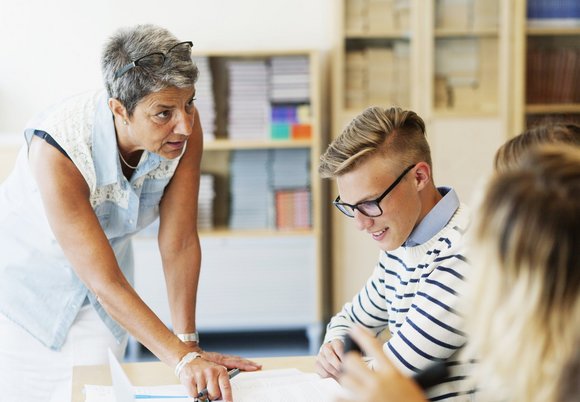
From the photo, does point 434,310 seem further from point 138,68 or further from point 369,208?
point 138,68

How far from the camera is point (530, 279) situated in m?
0.84

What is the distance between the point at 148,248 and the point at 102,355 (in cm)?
211

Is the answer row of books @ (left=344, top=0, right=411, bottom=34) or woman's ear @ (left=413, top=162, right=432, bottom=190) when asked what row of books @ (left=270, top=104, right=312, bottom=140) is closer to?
row of books @ (left=344, top=0, right=411, bottom=34)

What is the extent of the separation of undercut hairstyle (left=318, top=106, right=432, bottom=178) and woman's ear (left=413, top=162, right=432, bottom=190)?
18 mm

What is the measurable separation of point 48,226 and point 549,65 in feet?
9.95

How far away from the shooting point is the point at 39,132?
1737mm

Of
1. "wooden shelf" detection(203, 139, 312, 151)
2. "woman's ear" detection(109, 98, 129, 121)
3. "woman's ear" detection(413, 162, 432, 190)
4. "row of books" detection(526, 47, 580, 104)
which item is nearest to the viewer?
"woman's ear" detection(413, 162, 432, 190)

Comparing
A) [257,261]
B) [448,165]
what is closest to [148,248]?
[257,261]

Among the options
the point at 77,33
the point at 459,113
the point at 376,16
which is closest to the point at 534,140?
the point at 459,113

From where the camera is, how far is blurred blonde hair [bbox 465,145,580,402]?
32.6 inches

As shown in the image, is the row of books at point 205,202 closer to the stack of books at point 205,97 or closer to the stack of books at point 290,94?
the stack of books at point 205,97

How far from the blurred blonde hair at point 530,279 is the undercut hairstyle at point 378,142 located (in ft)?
2.28

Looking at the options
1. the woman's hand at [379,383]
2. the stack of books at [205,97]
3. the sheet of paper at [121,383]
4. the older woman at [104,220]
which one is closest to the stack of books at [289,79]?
the stack of books at [205,97]

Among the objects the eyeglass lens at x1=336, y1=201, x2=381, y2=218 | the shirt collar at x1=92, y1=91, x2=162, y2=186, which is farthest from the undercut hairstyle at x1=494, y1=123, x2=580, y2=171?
the shirt collar at x1=92, y1=91, x2=162, y2=186
